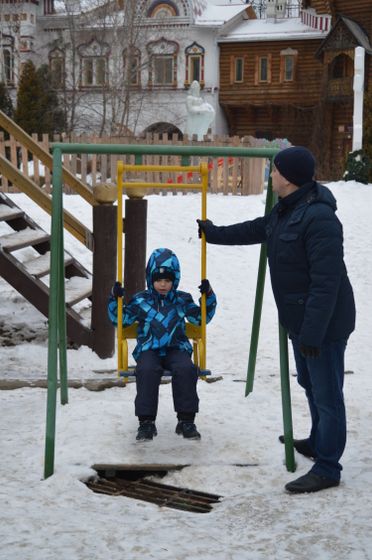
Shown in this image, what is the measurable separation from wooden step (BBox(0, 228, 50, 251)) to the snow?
948mm

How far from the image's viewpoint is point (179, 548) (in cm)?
296

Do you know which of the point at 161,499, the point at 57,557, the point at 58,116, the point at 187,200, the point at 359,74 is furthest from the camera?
the point at 58,116

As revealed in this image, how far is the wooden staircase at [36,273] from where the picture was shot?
6355mm

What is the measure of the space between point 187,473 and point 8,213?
3.94 metres

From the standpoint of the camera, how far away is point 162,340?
4.28 m

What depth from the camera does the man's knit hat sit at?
360 centimetres

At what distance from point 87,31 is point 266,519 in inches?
1243

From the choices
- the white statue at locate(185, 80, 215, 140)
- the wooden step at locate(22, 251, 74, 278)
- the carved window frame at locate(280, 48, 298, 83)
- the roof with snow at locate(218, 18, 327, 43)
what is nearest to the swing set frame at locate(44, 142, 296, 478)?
the wooden step at locate(22, 251, 74, 278)

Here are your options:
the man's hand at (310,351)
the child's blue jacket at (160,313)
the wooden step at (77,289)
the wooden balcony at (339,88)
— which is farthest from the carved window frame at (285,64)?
the man's hand at (310,351)

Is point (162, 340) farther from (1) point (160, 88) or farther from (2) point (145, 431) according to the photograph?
(1) point (160, 88)

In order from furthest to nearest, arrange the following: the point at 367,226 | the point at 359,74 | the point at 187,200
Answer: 1. the point at 359,74
2. the point at 187,200
3. the point at 367,226

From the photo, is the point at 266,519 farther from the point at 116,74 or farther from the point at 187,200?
the point at 116,74

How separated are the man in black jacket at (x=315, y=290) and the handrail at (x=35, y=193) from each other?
315 centimetres

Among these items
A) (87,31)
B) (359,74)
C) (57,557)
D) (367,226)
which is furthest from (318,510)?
(87,31)
